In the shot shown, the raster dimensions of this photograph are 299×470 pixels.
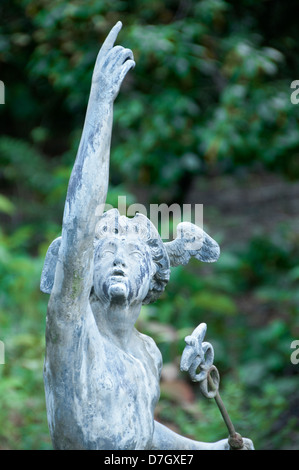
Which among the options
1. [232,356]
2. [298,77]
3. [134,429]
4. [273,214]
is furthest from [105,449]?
[273,214]

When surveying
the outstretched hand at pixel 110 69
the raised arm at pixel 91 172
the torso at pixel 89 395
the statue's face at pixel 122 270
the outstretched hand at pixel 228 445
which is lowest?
the outstretched hand at pixel 228 445

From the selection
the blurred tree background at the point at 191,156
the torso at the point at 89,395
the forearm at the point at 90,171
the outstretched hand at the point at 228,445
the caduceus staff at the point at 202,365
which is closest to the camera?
the forearm at the point at 90,171

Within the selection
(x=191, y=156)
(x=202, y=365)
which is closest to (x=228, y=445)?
(x=202, y=365)

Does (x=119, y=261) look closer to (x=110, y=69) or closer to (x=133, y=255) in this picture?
(x=133, y=255)

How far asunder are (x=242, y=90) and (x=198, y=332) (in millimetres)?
3097

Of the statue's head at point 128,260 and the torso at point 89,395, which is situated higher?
the statue's head at point 128,260

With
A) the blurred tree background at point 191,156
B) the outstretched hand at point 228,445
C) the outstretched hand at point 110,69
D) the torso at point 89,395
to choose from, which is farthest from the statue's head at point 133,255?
the blurred tree background at point 191,156

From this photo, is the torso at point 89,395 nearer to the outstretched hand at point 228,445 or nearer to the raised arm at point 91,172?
the raised arm at point 91,172

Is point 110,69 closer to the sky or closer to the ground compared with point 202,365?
closer to the sky

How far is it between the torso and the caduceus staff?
185 mm

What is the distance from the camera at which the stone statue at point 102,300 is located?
1926 millimetres

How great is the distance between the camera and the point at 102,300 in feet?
7.11

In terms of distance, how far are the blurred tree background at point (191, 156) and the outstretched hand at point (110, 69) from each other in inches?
96.6

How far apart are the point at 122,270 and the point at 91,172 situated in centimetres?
34
